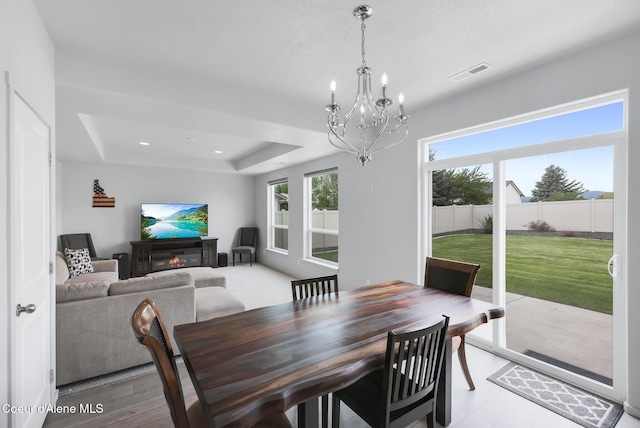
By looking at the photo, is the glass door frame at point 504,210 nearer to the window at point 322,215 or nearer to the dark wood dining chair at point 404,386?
the dark wood dining chair at point 404,386

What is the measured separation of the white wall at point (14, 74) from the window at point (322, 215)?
3890 millimetres

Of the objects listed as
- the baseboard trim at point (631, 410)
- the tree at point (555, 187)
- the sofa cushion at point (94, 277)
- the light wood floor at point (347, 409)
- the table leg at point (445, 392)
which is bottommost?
the light wood floor at point (347, 409)

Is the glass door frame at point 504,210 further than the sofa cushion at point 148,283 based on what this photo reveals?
No

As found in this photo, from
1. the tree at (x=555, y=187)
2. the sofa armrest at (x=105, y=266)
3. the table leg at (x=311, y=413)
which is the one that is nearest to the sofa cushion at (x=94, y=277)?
the sofa armrest at (x=105, y=266)

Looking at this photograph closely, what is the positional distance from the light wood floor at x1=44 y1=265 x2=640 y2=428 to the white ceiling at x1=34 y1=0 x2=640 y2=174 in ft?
7.88

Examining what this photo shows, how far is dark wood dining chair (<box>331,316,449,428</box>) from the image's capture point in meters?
1.32

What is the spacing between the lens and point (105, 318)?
7.89 feet

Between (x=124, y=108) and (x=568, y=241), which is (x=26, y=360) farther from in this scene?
(x=568, y=241)

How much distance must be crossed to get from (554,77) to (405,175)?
1657 mm

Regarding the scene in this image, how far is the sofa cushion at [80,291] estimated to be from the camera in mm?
2314

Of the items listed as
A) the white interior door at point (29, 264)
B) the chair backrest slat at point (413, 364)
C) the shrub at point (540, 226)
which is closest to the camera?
the chair backrest slat at point (413, 364)

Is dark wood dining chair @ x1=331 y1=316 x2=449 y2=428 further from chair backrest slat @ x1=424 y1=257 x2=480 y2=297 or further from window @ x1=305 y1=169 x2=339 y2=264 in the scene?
window @ x1=305 y1=169 x2=339 y2=264

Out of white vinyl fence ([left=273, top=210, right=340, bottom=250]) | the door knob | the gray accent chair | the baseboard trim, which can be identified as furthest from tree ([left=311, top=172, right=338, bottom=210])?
the door knob

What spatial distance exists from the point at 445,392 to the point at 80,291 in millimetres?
2867
